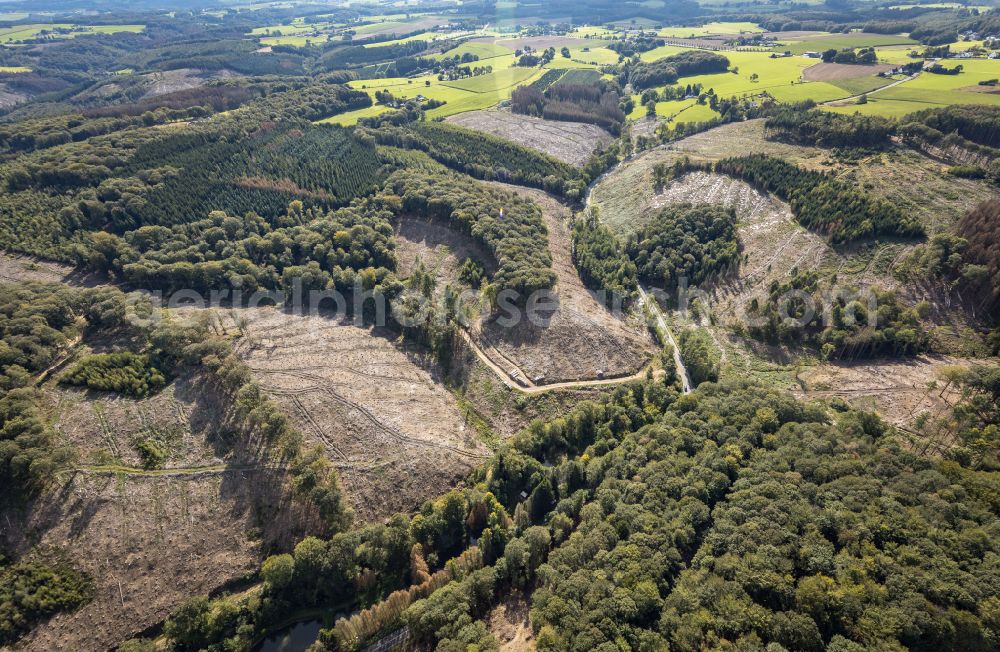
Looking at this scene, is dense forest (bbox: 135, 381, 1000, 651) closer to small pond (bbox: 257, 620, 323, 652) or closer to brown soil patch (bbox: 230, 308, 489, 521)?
small pond (bbox: 257, 620, 323, 652)

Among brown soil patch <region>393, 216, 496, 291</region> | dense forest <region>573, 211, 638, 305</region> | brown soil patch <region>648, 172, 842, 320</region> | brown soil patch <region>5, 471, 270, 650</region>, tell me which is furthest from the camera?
brown soil patch <region>393, 216, 496, 291</region>

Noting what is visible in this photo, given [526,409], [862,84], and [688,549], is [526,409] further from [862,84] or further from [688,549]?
[862,84]

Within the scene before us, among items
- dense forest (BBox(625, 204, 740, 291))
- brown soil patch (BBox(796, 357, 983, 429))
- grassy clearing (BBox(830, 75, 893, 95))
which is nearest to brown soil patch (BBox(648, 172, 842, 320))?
dense forest (BBox(625, 204, 740, 291))

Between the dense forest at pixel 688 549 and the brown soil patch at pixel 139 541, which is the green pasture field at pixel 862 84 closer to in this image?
the dense forest at pixel 688 549

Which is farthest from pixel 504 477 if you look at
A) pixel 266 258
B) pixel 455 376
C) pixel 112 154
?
pixel 112 154

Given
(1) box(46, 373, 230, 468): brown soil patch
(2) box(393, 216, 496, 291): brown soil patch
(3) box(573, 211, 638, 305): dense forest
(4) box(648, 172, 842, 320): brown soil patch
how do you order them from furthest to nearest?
(2) box(393, 216, 496, 291): brown soil patch < (3) box(573, 211, 638, 305): dense forest < (4) box(648, 172, 842, 320): brown soil patch < (1) box(46, 373, 230, 468): brown soil patch

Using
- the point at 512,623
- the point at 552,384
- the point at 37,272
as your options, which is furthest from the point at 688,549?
the point at 37,272
